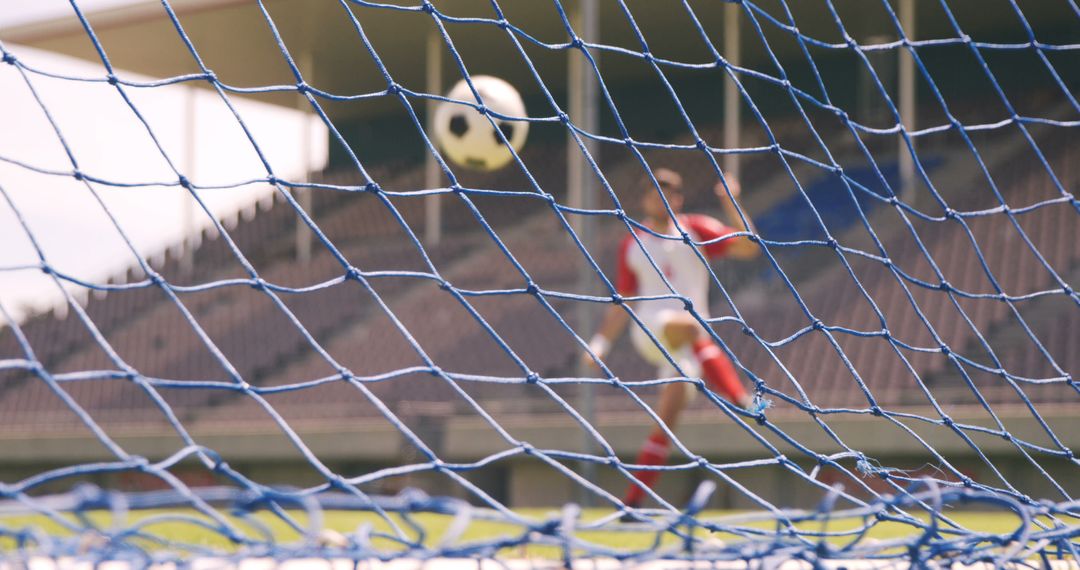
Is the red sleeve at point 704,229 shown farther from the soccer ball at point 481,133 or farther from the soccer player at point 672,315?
the soccer ball at point 481,133

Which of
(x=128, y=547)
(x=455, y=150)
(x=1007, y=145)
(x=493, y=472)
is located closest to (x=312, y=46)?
(x=493, y=472)

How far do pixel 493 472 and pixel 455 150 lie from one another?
16.5 feet

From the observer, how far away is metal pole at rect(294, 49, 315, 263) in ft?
49.3

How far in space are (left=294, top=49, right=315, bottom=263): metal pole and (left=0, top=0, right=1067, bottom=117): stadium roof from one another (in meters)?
0.13

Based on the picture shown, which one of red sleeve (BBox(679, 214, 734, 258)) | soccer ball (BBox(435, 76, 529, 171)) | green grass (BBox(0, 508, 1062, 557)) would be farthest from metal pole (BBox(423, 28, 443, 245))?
green grass (BBox(0, 508, 1062, 557))

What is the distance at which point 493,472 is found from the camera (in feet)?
34.5

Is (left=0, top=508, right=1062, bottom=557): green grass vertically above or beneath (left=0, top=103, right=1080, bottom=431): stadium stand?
beneath

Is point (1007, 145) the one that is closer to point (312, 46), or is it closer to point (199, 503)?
point (312, 46)

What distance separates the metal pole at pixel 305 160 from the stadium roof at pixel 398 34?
13 centimetres

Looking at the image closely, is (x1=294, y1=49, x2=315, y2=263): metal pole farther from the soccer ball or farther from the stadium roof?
the soccer ball

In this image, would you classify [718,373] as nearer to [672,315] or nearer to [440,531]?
[672,315]

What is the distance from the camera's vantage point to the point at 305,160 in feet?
49.5

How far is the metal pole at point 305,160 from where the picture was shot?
15023 mm

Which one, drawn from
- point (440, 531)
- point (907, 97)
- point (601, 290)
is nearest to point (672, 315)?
point (440, 531)
